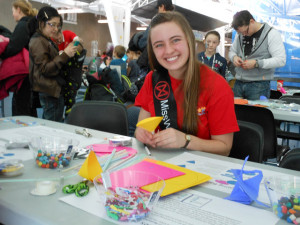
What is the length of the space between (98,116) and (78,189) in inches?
45.2

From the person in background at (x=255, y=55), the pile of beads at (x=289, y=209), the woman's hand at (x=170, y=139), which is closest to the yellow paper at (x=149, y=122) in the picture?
the woman's hand at (x=170, y=139)

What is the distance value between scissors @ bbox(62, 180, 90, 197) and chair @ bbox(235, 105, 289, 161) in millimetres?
1612

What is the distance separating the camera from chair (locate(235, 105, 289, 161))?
2096 millimetres

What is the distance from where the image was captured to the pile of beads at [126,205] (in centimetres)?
63

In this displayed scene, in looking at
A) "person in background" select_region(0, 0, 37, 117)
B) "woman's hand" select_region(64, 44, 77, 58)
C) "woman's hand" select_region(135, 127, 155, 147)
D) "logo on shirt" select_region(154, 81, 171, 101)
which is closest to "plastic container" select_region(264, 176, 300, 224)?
"woman's hand" select_region(135, 127, 155, 147)

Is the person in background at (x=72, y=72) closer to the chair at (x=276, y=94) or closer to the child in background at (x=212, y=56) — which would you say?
the child in background at (x=212, y=56)

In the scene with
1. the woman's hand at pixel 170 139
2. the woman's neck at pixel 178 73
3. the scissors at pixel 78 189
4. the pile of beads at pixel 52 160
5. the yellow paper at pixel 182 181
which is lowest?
the scissors at pixel 78 189

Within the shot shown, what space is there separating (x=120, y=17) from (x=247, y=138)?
10898 millimetres

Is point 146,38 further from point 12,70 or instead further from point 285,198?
point 285,198

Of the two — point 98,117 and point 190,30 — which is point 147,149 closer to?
point 190,30

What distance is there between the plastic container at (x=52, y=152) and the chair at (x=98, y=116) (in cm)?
87

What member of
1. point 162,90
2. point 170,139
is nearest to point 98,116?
point 162,90

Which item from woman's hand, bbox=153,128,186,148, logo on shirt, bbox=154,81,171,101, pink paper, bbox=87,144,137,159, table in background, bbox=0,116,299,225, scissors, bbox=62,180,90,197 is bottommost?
table in background, bbox=0,116,299,225

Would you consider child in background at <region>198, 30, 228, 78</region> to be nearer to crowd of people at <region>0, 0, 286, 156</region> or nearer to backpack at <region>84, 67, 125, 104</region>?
crowd of people at <region>0, 0, 286, 156</region>
